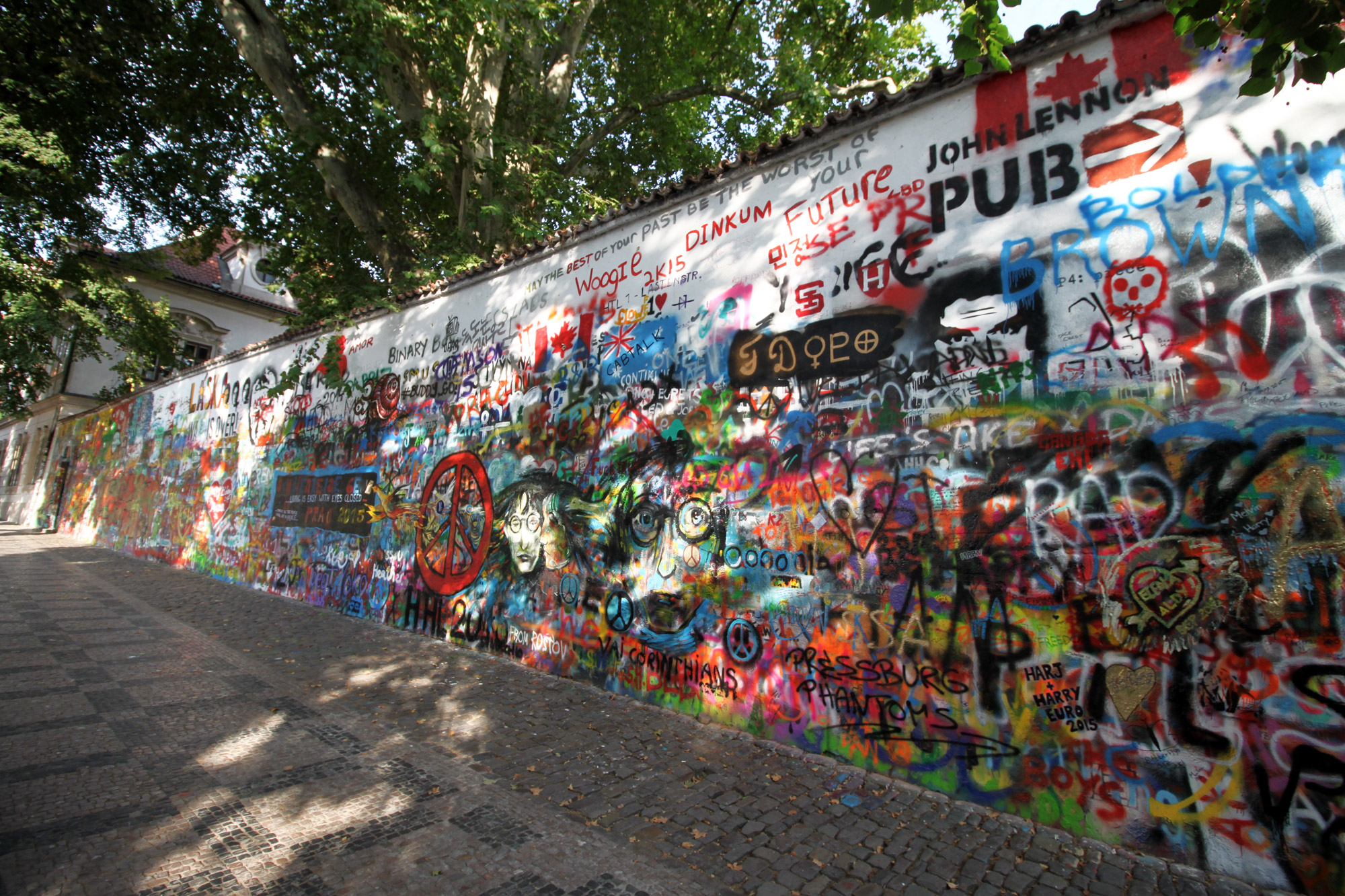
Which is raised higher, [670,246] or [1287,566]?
[670,246]

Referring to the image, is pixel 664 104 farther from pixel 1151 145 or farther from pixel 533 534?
pixel 1151 145

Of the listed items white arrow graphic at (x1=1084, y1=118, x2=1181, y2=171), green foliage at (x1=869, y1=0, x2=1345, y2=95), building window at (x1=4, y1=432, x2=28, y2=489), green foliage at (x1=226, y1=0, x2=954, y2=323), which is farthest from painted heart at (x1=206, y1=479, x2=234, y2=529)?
building window at (x1=4, y1=432, x2=28, y2=489)

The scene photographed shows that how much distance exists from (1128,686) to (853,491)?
169cm

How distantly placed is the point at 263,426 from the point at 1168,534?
12805mm

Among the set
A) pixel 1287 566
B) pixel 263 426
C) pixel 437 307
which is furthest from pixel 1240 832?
pixel 263 426

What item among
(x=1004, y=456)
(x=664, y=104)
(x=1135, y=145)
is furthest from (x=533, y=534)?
(x=664, y=104)

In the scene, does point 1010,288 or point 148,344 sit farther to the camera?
point 148,344

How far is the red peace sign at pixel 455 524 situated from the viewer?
22.4ft

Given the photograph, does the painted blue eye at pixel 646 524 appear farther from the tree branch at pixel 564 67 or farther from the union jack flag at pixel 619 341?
the tree branch at pixel 564 67

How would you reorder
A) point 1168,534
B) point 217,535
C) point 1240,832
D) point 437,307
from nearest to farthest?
point 1240,832 → point 1168,534 → point 437,307 → point 217,535

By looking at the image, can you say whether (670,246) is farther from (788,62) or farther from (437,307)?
(788,62)

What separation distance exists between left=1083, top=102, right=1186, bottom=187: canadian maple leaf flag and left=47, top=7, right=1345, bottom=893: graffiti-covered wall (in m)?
0.01

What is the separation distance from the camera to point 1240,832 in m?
2.67

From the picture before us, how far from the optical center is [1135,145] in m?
3.31
